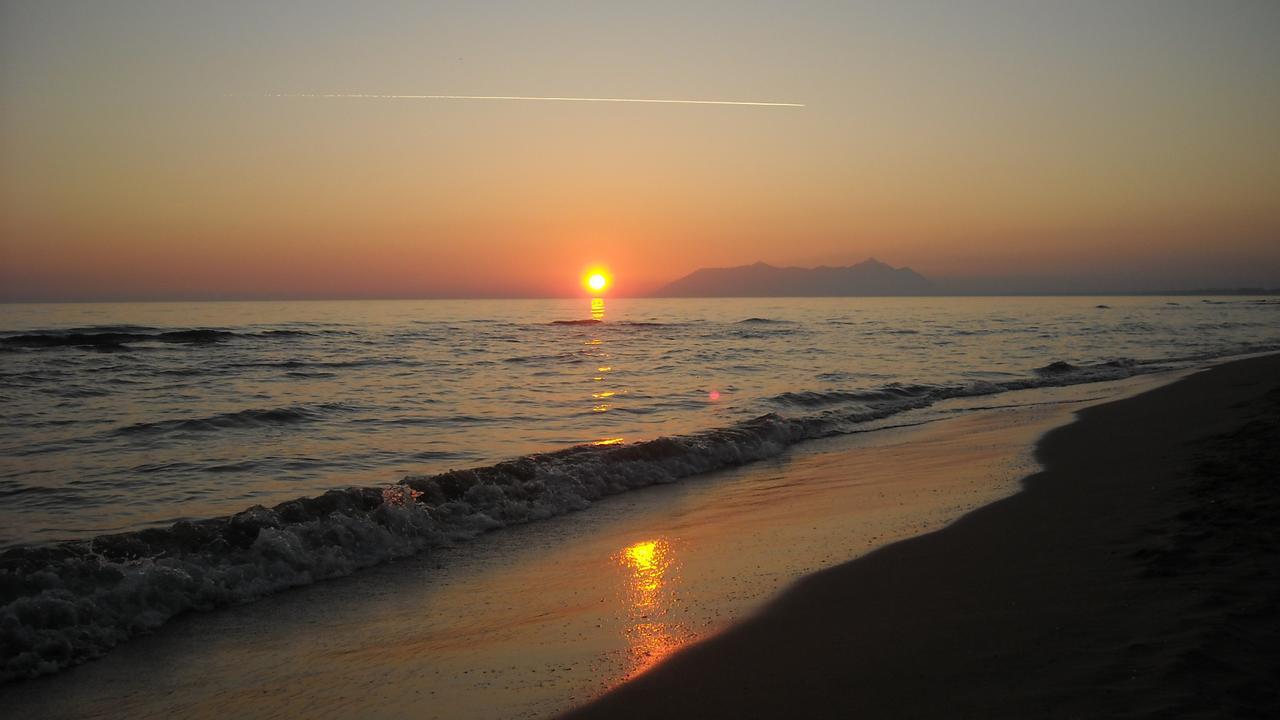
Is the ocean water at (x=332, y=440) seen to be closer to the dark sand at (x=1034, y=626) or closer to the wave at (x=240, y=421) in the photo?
the wave at (x=240, y=421)

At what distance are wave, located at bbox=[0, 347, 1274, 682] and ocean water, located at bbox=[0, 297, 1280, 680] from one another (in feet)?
0.08

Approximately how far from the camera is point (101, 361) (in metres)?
28.5

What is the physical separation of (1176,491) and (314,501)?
921 cm

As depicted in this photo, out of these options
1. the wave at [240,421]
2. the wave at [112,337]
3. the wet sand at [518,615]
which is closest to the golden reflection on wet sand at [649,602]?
the wet sand at [518,615]

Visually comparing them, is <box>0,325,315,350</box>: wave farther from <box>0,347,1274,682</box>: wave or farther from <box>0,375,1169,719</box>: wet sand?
<box>0,375,1169,719</box>: wet sand

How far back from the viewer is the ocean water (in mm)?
7090

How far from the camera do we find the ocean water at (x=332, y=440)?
7.09 meters

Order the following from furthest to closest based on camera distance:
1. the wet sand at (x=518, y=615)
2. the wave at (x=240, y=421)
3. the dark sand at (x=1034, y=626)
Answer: the wave at (x=240, y=421) → the wet sand at (x=518, y=615) → the dark sand at (x=1034, y=626)

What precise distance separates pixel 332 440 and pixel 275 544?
700cm

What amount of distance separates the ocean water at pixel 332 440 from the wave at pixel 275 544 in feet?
0.08

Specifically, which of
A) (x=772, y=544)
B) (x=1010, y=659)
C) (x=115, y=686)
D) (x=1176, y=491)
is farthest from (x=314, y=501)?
(x=1176, y=491)

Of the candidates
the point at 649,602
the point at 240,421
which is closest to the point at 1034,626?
the point at 649,602

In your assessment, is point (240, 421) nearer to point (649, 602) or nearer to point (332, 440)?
point (332, 440)

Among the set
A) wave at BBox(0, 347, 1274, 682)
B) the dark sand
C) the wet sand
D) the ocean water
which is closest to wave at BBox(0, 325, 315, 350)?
the ocean water
